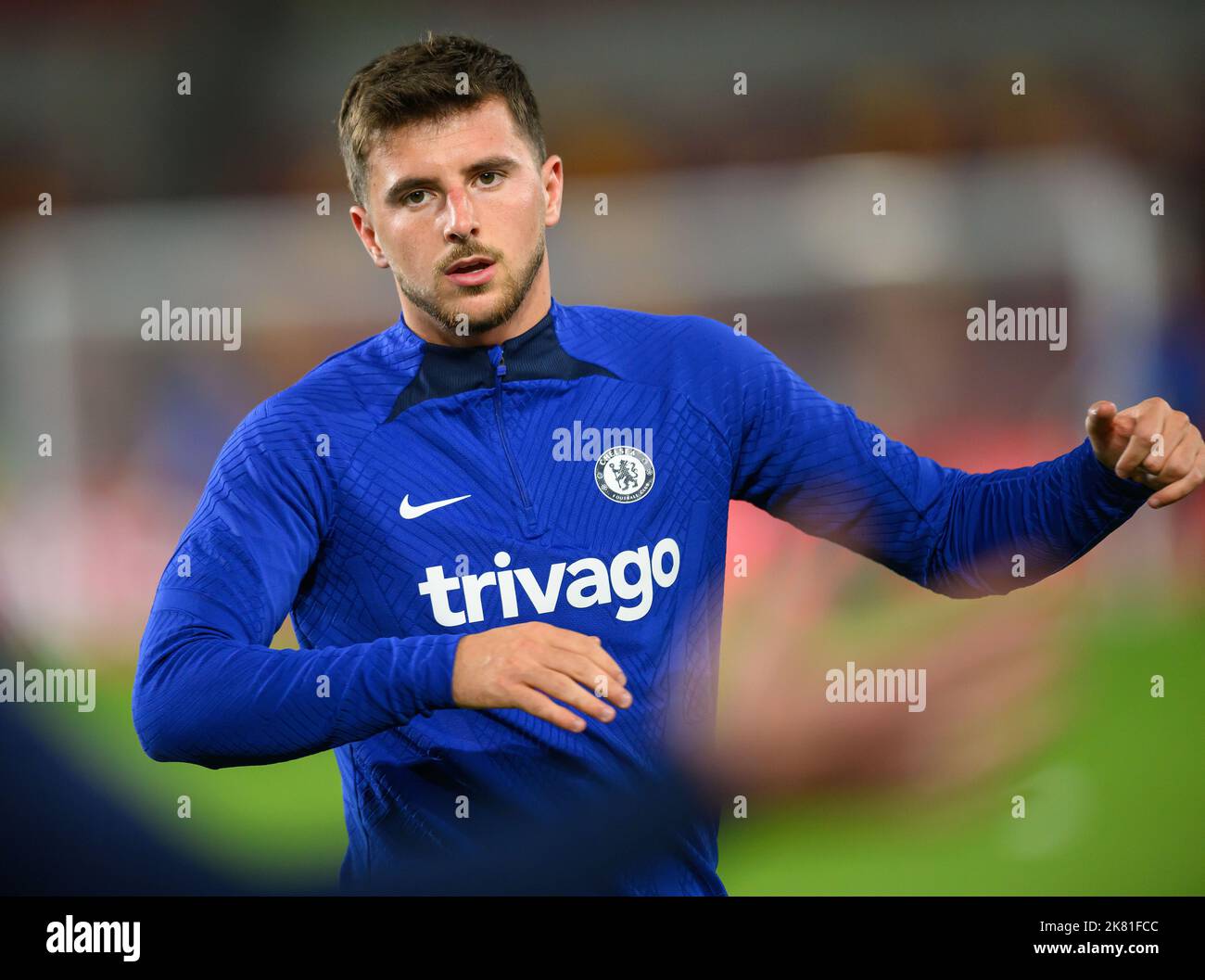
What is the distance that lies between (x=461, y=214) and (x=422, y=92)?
0.62ft

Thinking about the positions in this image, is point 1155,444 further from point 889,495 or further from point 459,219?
point 459,219

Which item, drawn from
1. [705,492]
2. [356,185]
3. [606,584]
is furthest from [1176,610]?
[356,185]

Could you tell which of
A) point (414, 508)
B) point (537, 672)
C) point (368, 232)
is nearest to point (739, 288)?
point (368, 232)

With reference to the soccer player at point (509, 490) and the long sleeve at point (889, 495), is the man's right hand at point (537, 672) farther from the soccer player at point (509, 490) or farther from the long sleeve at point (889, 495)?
the long sleeve at point (889, 495)

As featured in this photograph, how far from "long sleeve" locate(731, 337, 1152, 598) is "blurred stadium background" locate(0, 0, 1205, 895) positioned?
468 mm

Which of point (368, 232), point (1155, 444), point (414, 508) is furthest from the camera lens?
point (368, 232)

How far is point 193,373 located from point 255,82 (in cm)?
55

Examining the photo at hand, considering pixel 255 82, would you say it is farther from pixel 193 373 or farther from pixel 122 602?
pixel 122 602

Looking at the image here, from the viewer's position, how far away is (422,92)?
1773mm

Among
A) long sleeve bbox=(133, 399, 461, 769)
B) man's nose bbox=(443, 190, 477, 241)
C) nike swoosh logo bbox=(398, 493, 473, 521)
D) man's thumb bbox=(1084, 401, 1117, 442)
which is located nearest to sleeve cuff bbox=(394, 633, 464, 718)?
long sleeve bbox=(133, 399, 461, 769)

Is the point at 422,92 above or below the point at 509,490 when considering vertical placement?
above

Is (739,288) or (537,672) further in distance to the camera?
(739,288)

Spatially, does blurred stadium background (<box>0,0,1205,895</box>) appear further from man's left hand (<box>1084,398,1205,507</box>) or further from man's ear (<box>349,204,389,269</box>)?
man's left hand (<box>1084,398,1205,507</box>)
